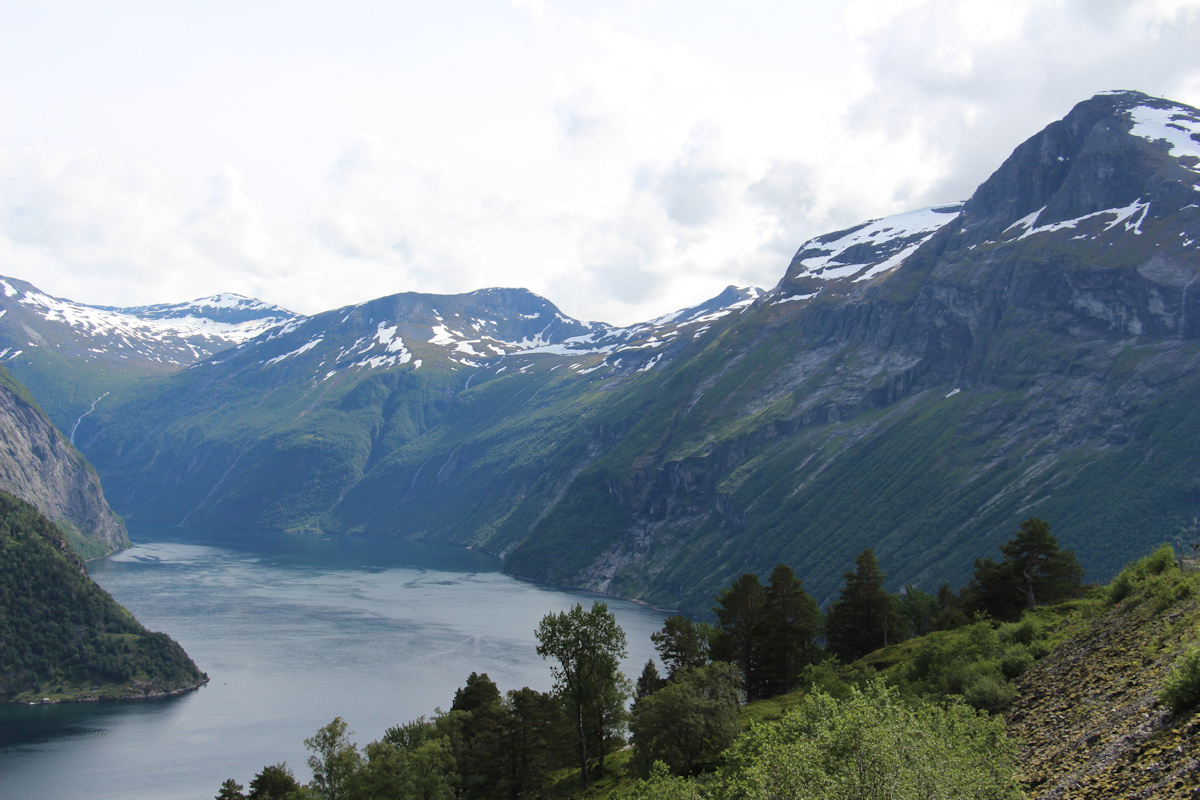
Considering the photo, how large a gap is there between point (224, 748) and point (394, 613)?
87439mm

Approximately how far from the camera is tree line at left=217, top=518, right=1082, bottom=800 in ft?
167

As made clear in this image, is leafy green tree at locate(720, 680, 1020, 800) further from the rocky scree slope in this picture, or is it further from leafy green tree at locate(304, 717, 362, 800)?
leafy green tree at locate(304, 717, 362, 800)

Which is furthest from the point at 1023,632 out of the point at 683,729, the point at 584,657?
the point at 584,657

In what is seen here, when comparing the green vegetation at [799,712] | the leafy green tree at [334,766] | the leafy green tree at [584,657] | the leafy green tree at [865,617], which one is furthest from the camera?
the leafy green tree at [865,617]

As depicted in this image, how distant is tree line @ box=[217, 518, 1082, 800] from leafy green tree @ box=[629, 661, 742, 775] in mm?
81

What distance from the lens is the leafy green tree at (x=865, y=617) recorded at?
248 feet

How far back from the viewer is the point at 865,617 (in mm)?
76188

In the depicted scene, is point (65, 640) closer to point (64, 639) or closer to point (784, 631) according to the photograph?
point (64, 639)

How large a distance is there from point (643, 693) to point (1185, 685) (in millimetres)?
59599

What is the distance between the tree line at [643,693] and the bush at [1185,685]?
2697 centimetres

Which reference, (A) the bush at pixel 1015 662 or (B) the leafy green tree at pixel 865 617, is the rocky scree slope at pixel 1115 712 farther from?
(B) the leafy green tree at pixel 865 617

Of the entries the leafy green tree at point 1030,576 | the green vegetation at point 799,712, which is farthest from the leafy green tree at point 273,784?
the leafy green tree at point 1030,576

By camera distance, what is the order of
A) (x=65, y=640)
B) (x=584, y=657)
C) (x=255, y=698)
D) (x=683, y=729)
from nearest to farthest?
(x=683, y=729)
(x=584, y=657)
(x=255, y=698)
(x=65, y=640)

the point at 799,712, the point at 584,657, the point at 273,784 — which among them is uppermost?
the point at 584,657
